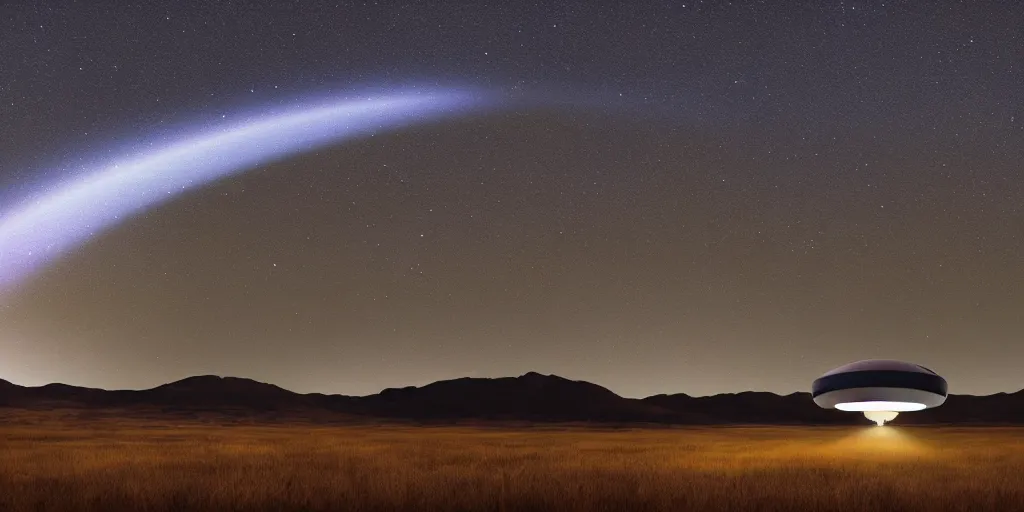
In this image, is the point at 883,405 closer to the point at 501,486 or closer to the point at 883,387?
the point at 883,387

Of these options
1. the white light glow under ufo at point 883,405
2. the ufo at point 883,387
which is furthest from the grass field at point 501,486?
the white light glow under ufo at point 883,405

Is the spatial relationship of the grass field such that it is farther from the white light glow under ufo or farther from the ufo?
the white light glow under ufo

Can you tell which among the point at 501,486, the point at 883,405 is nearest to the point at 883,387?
the point at 883,405

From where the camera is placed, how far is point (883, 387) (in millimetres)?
46062

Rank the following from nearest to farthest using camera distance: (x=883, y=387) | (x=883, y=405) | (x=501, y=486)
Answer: (x=501, y=486), (x=883, y=387), (x=883, y=405)

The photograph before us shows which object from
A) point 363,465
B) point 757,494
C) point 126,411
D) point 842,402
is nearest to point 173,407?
point 126,411

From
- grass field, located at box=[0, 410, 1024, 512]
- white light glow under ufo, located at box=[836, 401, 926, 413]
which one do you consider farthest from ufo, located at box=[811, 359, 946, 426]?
grass field, located at box=[0, 410, 1024, 512]

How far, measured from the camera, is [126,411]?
15450 centimetres

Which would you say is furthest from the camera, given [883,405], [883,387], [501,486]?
[883,405]

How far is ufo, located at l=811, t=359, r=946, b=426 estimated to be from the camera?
4619 centimetres

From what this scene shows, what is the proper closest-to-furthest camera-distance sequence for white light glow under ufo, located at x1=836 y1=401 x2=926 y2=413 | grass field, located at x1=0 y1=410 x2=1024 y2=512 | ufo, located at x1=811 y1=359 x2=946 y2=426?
1. grass field, located at x1=0 y1=410 x2=1024 y2=512
2. ufo, located at x1=811 y1=359 x2=946 y2=426
3. white light glow under ufo, located at x1=836 y1=401 x2=926 y2=413

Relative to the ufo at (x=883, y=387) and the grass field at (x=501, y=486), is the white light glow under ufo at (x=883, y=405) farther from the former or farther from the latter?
the grass field at (x=501, y=486)

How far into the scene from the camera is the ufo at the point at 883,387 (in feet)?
Result: 152

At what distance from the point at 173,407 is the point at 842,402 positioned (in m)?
151
